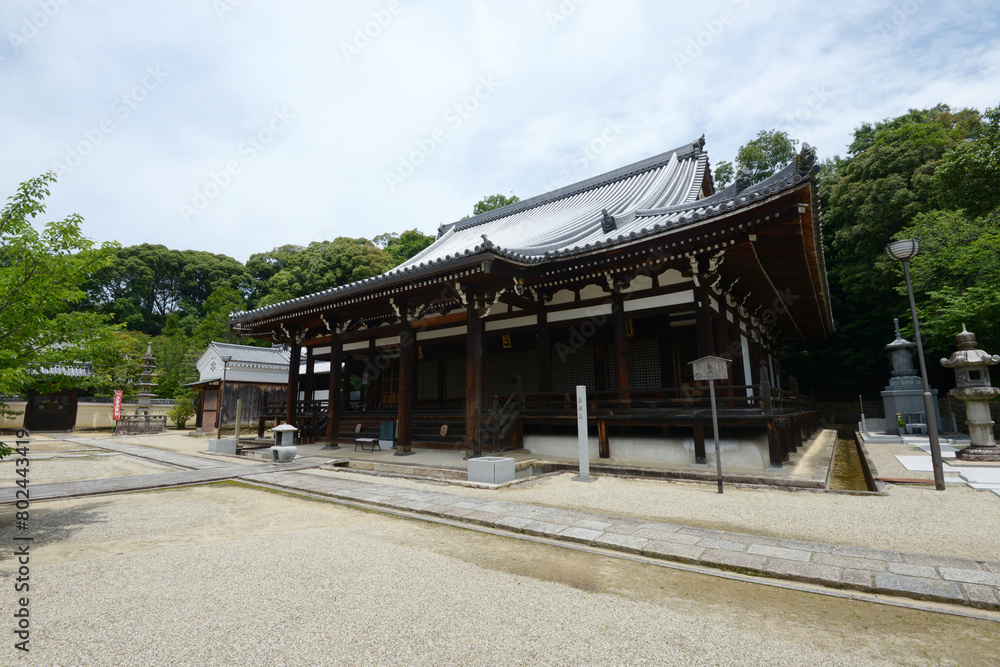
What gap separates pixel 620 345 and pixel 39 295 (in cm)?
927

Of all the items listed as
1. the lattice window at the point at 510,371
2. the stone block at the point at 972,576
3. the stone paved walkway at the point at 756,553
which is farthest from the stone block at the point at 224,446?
the stone block at the point at 972,576

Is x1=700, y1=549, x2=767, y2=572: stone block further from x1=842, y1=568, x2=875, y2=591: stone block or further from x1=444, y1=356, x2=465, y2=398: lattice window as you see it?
x1=444, y1=356, x2=465, y2=398: lattice window

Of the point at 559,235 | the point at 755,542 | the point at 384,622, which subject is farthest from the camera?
the point at 559,235

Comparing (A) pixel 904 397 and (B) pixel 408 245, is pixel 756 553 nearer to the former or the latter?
(A) pixel 904 397

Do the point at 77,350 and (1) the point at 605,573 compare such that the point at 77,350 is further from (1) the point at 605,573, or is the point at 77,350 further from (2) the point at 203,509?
(1) the point at 605,573

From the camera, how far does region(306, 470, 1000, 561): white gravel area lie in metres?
4.51

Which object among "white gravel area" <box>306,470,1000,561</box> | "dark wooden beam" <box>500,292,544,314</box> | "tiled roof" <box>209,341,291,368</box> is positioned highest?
"tiled roof" <box>209,341,291,368</box>

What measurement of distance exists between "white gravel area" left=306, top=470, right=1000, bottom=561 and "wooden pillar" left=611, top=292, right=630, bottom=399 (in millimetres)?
2483

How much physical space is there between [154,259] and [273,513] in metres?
62.4

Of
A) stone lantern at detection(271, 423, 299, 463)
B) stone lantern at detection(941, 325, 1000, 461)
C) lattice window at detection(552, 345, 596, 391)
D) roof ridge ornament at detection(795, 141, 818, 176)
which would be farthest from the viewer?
lattice window at detection(552, 345, 596, 391)

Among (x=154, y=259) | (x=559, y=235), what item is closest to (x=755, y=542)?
(x=559, y=235)

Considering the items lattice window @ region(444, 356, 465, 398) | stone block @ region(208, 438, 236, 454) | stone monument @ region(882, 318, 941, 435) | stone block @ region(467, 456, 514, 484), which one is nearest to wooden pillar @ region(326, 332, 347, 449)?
stone block @ region(208, 438, 236, 454)

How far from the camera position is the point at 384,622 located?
2865mm

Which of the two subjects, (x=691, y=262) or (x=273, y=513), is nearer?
(x=273, y=513)
